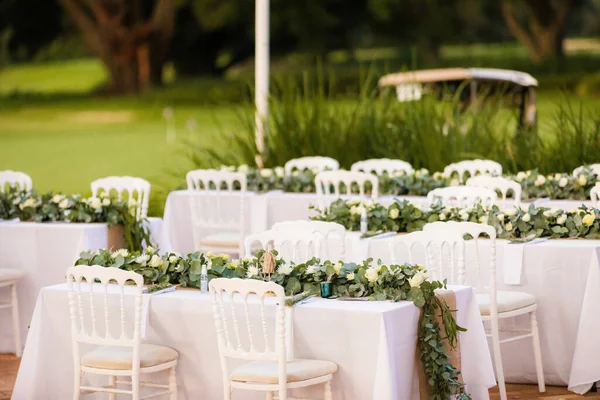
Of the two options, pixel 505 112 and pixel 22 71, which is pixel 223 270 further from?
pixel 22 71

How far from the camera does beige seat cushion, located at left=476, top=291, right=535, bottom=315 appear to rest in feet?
21.2

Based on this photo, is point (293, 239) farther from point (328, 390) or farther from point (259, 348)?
point (328, 390)

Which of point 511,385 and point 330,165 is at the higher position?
point 330,165

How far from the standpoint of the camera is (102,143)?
91.2 ft

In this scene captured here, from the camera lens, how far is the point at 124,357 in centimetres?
555

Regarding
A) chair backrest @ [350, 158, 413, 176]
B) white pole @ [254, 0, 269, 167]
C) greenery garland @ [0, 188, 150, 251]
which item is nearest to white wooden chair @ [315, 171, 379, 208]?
chair backrest @ [350, 158, 413, 176]

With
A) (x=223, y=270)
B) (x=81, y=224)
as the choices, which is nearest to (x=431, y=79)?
(x=81, y=224)

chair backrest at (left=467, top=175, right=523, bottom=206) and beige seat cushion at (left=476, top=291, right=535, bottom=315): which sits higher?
chair backrest at (left=467, top=175, right=523, bottom=206)

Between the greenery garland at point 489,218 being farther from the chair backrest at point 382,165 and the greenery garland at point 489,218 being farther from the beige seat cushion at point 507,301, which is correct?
the chair backrest at point 382,165

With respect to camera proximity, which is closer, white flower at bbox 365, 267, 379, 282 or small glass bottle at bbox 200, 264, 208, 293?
white flower at bbox 365, 267, 379, 282

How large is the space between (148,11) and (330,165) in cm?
2240

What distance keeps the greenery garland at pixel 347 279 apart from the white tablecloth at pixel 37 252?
1851 mm

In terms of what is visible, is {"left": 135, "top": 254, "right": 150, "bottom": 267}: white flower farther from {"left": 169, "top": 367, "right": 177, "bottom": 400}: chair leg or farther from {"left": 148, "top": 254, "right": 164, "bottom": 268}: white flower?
{"left": 169, "top": 367, "right": 177, "bottom": 400}: chair leg

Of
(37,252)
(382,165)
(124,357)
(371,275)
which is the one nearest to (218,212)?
(382,165)
